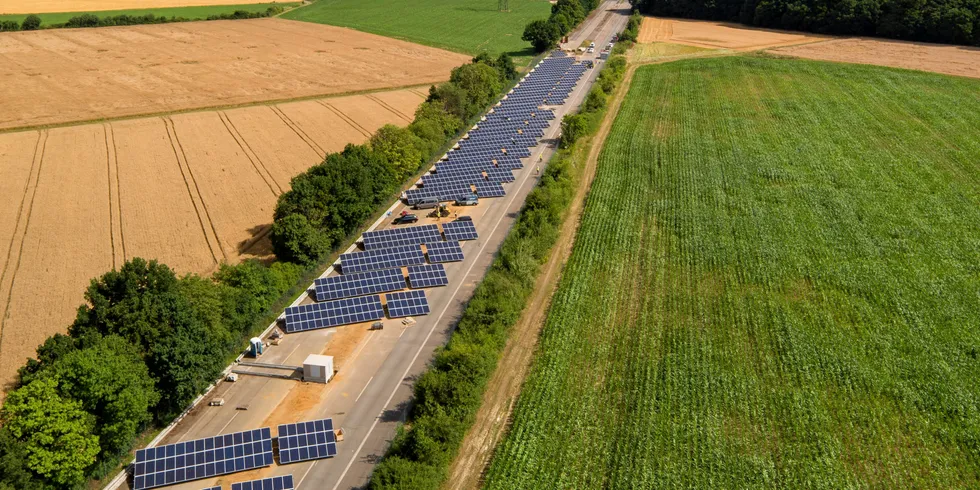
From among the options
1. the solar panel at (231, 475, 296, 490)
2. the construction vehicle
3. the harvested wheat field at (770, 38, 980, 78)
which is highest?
the harvested wheat field at (770, 38, 980, 78)

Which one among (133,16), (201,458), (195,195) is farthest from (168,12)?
(201,458)

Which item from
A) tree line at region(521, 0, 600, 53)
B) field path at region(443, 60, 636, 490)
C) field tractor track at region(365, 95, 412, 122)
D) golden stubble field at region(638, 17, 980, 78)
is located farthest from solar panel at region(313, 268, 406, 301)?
golden stubble field at region(638, 17, 980, 78)

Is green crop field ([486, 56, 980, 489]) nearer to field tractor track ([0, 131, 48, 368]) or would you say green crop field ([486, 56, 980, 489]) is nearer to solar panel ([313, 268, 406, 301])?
solar panel ([313, 268, 406, 301])

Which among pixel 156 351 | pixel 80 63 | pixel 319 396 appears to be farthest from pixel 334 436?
pixel 80 63

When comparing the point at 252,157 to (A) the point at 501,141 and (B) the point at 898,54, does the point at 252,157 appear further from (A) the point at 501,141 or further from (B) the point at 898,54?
(B) the point at 898,54

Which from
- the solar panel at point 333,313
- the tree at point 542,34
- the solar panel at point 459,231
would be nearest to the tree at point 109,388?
the solar panel at point 333,313

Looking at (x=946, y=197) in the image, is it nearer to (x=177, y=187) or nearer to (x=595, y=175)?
(x=595, y=175)

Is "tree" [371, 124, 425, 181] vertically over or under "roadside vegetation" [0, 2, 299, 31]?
under
